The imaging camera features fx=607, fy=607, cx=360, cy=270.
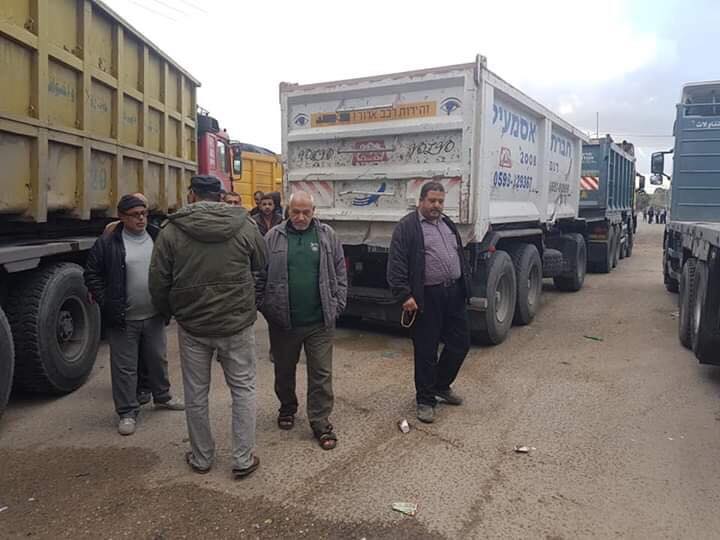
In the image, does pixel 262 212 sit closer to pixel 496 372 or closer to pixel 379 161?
pixel 379 161

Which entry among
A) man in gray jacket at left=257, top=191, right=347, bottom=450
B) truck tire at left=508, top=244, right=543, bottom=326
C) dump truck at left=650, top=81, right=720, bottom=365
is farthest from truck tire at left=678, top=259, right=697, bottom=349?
man in gray jacket at left=257, top=191, right=347, bottom=450

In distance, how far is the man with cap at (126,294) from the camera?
13.0 feet

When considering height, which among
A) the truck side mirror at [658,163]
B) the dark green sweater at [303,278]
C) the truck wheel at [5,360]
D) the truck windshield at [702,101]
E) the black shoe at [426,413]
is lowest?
the black shoe at [426,413]

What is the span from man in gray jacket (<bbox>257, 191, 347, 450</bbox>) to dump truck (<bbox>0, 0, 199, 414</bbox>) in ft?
5.93

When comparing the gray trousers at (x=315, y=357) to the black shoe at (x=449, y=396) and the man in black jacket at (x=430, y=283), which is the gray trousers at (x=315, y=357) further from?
the black shoe at (x=449, y=396)

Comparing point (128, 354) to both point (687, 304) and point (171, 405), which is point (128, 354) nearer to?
point (171, 405)

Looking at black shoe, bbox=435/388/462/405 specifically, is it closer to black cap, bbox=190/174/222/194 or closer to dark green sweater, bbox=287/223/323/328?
dark green sweater, bbox=287/223/323/328

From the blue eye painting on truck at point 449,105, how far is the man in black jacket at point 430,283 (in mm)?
1727

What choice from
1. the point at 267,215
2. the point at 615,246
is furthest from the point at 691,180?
the point at 615,246

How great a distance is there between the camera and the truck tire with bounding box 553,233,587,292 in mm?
10359

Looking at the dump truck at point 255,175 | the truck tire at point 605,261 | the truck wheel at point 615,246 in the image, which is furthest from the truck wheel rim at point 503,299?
the dump truck at point 255,175

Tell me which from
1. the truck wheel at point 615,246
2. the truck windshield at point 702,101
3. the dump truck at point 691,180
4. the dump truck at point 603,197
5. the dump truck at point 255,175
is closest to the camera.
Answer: the dump truck at point 691,180

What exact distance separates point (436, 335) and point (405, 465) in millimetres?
1089

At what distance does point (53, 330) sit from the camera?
4.55 meters
